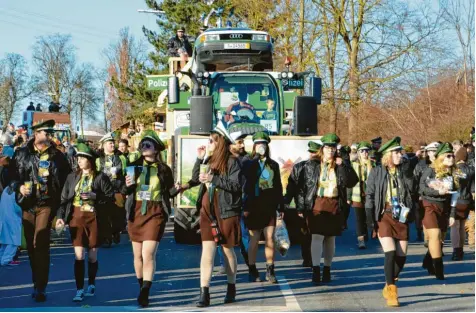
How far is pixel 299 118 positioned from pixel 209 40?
367 centimetres

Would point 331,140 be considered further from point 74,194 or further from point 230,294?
point 74,194

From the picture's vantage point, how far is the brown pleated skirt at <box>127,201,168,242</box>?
9156 mm

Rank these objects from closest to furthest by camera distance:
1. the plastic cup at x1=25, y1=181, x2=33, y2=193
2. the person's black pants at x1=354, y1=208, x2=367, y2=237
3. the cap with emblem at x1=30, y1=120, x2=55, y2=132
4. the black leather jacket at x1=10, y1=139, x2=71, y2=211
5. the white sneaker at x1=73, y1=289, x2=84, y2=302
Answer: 1. the white sneaker at x1=73, y1=289, x2=84, y2=302
2. the plastic cup at x1=25, y1=181, x2=33, y2=193
3. the black leather jacket at x1=10, y1=139, x2=71, y2=211
4. the cap with emblem at x1=30, y1=120, x2=55, y2=132
5. the person's black pants at x1=354, y1=208, x2=367, y2=237

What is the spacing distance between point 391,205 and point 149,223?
2761 millimetres

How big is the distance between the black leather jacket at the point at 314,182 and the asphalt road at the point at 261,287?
3.32 feet

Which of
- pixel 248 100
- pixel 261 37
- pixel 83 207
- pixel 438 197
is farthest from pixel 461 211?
pixel 83 207

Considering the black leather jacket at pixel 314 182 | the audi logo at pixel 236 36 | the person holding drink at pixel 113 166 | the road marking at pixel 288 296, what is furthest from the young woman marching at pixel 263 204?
the audi logo at pixel 236 36

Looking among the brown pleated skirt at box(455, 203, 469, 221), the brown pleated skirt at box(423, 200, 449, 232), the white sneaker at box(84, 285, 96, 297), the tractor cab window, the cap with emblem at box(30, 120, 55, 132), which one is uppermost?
the tractor cab window

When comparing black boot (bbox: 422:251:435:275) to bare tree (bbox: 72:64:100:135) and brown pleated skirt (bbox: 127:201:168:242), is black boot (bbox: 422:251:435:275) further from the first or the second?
bare tree (bbox: 72:64:100:135)

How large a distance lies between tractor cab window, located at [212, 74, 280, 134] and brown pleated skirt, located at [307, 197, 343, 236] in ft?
14.5

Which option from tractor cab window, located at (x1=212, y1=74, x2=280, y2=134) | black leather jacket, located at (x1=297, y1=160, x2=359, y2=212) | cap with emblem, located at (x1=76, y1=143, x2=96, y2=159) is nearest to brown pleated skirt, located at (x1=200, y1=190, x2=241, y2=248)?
cap with emblem, located at (x1=76, y1=143, x2=96, y2=159)

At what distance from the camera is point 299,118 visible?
14.5 meters

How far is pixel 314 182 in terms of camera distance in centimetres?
1085

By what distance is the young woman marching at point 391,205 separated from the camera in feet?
31.3
